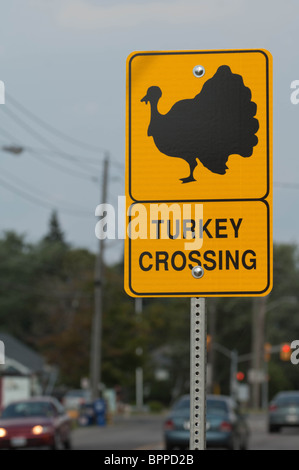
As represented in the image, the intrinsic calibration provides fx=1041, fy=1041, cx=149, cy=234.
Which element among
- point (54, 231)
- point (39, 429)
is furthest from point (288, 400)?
point (54, 231)

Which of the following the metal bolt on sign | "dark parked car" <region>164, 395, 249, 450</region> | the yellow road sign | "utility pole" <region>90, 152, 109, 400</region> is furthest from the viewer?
"utility pole" <region>90, 152, 109, 400</region>

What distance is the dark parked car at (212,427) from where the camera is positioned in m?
23.5

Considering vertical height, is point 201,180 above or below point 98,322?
above

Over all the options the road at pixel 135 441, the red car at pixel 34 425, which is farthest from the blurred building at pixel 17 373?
the red car at pixel 34 425

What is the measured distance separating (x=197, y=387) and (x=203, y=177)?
84 cm

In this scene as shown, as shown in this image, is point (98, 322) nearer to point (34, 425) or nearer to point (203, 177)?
point (34, 425)

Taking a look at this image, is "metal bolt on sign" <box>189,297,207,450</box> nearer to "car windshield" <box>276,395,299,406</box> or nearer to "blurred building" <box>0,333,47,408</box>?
"car windshield" <box>276,395,299,406</box>

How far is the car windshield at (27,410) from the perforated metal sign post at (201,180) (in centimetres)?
2082

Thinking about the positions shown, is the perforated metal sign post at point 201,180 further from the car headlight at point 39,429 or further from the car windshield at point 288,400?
the car windshield at point 288,400

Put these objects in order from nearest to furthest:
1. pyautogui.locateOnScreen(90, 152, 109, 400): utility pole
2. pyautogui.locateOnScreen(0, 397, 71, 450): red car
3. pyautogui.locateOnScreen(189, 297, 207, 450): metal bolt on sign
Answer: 1. pyautogui.locateOnScreen(189, 297, 207, 450): metal bolt on sign
2. pyautogui.locateOnScreen(0, 397, 71, 450): red car
3. pyautogui.locateOnScreen(90, 152, 109, 400): utility pole

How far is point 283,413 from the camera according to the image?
121ft

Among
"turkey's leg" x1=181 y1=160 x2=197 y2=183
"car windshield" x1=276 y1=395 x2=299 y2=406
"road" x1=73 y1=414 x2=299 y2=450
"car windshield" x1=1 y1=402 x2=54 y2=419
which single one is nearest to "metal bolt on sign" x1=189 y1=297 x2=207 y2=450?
"turkey's leg" x1=181 y1=160 x2=197 y2=183

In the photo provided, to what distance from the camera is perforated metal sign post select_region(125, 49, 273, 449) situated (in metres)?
4.18

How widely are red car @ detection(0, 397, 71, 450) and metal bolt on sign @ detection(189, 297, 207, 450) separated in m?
19.2
